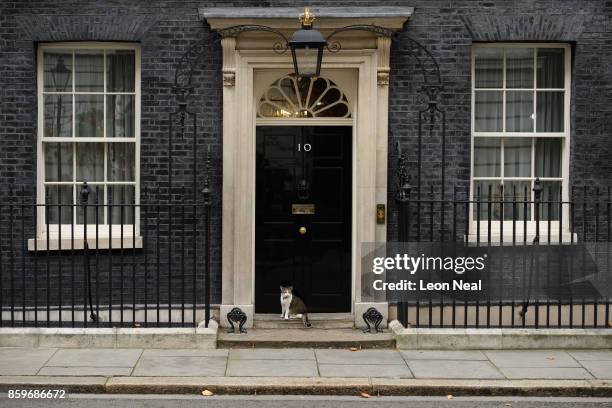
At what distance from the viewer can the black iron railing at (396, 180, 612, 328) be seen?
1040 centimetres

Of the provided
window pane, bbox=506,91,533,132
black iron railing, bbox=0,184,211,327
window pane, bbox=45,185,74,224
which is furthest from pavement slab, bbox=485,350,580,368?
window pane, bbox=45,185,74,224

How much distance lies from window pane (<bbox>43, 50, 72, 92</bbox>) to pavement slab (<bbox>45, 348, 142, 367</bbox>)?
3.31 metres

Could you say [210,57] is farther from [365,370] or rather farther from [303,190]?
[365,370]

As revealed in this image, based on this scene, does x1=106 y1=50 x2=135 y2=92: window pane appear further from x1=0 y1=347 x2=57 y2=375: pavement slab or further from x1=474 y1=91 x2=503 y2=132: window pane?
x1=474 y1=91 x2=503 y2=132: window pane

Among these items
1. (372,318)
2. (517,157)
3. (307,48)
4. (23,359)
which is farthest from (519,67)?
(23,359)

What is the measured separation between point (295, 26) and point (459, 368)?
14.0 ft

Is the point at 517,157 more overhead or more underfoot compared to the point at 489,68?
more underfoot

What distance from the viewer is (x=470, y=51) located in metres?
10.8

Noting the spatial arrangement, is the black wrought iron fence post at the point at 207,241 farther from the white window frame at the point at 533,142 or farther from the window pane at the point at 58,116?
the white window frame at the point at 533,142

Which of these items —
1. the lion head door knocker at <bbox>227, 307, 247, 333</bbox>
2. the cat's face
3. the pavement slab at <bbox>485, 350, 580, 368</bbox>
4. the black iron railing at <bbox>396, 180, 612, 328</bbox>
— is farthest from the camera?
the cat's face

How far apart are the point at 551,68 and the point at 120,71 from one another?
5.23 metres

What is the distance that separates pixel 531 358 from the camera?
368 inches

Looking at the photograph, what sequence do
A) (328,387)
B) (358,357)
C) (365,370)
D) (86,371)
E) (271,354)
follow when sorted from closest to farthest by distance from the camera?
(328,387) < (86,371) < (365,370) < (358,357) < (271,354)

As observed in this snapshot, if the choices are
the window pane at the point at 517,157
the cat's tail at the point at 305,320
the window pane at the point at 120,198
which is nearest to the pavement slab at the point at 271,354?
the cat's tail at the point at 305,320
